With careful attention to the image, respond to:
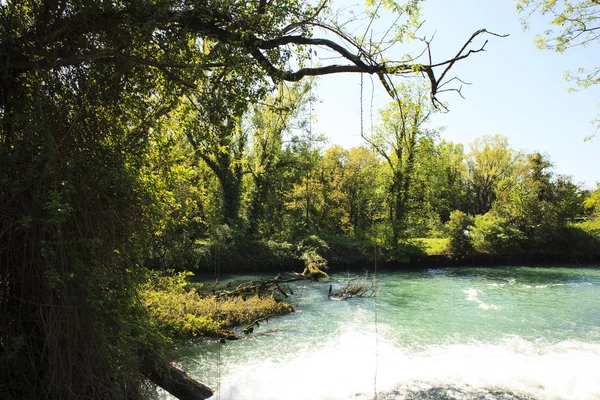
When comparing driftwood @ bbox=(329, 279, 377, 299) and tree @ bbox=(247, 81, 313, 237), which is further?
tree @ bbox=(247, 81, 313, 237)

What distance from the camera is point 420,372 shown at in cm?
852

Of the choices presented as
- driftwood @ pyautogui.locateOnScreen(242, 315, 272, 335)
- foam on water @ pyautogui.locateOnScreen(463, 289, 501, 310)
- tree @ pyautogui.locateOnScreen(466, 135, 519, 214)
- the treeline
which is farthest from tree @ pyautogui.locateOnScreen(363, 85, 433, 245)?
tree @ pyautogui.locateOnScreen(466, 135, 519, 214)

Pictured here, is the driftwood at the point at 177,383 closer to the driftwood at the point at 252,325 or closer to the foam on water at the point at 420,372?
the foam on water at the point at 420,372

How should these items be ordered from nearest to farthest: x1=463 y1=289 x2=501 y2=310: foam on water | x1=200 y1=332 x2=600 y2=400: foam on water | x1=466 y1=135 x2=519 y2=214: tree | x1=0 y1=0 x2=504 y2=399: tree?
x1=0 y1=0 x2=504 y2=399: tree → x1=200 y1=332 x2=600 y2=400: foam on water → x1=463 y1=289 x2=501 y2=310: foam on water → x1=466 y1=135 x2=519 y2=214: tree

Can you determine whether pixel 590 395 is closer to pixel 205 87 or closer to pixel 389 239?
pixel 205 87

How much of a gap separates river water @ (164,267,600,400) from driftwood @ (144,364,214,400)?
0.56 meters

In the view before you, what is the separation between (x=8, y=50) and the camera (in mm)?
4121

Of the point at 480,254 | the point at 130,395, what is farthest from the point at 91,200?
the point at 480,254

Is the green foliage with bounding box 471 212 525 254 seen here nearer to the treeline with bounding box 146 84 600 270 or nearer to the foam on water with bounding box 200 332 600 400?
the treeline with bounding box 146 84 600 270

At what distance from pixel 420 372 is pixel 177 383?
5.11m

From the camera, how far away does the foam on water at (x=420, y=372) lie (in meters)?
7.55

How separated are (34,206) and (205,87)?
2.41 m

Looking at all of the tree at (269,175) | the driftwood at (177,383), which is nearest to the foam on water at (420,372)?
the driftwood at (177,383)

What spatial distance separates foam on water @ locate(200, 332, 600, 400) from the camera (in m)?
7.55
